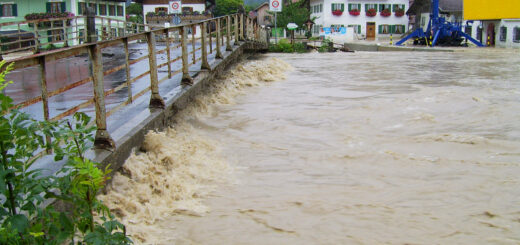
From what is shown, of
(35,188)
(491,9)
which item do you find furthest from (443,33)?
(35,188)

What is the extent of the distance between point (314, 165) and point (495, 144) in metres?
2.49

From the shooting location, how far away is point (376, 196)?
5125mm

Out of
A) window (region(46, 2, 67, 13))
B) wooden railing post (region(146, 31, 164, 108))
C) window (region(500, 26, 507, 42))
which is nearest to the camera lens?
wooden railing post (region(146, 31, 164, 108))

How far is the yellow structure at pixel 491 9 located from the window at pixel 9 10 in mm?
33679

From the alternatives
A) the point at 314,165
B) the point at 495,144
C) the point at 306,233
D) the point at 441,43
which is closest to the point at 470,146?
A: the point at 495,144

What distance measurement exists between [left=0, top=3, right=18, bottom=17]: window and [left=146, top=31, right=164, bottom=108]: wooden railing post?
4198 cm

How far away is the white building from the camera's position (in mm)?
65188

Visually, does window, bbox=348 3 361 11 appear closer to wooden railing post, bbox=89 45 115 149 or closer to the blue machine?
the blue machine

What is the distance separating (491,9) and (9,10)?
117 feet

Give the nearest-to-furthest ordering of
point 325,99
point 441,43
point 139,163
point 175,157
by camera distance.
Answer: point 139,163, point 175,157, point 325,99, point 441,43

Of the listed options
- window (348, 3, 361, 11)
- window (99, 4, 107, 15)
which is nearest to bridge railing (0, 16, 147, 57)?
window (99, 4, 107, 15)

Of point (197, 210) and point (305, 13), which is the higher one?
point (305, 13)

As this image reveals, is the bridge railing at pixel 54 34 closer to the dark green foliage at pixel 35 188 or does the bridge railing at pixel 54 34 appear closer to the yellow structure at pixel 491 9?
the dark green foliage at pixel 35 188

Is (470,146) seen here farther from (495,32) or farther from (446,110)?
(495,32)
